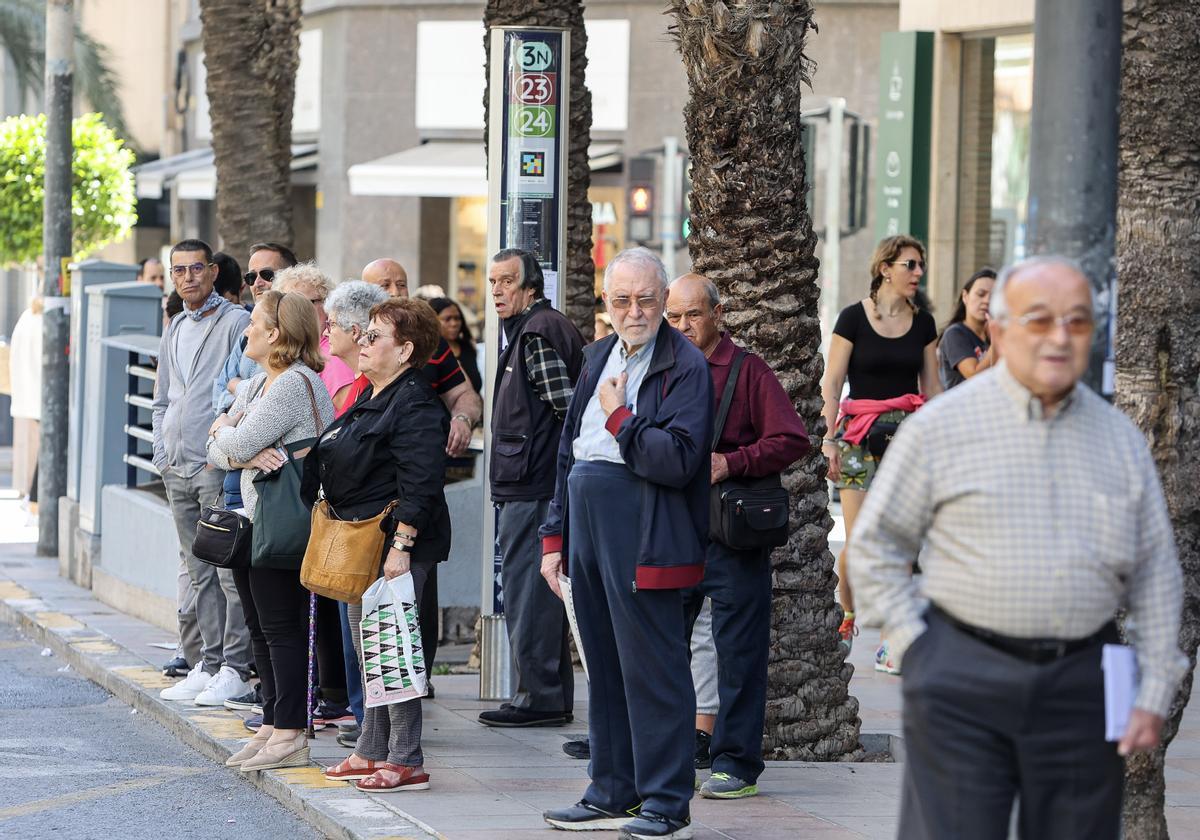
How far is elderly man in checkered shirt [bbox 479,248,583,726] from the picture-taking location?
8234 millimetres

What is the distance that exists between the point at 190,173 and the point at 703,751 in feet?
78.4

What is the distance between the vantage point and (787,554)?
26.1 feet

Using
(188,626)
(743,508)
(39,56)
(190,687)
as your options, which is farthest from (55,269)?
(39,56)

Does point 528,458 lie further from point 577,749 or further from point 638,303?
point 638,303

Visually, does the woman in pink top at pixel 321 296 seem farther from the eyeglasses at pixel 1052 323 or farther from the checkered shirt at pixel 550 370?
the eyeglasses at pixel 1052 323

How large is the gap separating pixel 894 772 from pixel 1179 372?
239cm

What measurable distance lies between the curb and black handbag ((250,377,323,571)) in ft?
2.63

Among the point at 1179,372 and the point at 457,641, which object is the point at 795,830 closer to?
the point at 1179,372

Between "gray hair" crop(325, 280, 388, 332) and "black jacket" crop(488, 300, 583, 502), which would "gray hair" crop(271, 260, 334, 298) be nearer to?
"black jacket" crop(488, 300, 583, 502)

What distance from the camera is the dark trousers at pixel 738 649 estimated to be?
7.03 meters

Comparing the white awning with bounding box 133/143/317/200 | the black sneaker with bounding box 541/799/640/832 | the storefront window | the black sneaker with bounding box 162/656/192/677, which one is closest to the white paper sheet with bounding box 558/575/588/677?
the black sneaker with bounding box 541/799/640/832

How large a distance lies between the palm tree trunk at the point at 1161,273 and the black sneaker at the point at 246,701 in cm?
413

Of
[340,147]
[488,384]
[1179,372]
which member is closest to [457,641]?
[488,384]

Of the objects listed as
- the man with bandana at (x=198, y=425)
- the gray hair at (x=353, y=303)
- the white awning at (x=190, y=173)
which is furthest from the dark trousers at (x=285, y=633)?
the white awning at (x=190, y=173)
